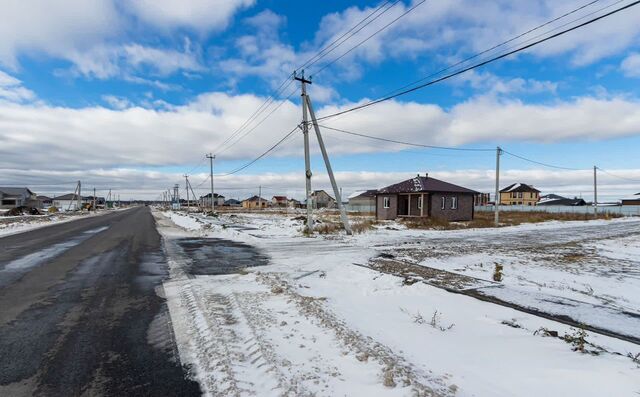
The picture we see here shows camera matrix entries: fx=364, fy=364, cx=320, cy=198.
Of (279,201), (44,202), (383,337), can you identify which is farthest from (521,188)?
(44,202)

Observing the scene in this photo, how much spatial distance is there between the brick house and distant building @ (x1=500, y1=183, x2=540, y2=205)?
220 ft

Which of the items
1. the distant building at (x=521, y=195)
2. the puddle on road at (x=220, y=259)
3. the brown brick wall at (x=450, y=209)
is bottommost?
A: the puddle on road at (x=220, y=259)

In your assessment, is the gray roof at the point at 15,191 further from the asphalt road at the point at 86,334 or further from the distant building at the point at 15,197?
the asphalt road at the point at 86,334

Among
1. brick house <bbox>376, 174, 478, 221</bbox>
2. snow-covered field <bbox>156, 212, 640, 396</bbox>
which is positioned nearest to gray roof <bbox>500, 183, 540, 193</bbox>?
brick house <bbox>376, 174, 478, 221</bbox>

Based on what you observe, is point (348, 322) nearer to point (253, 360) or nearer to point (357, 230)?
point (253, 360)

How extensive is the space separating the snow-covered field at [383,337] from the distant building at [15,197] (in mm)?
104450

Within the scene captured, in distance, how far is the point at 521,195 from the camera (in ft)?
299

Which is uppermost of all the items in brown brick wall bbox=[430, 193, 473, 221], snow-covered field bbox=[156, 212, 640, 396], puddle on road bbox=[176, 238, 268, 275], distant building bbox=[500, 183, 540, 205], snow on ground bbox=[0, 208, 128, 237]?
distant building bbox=[500, 183, 540, 205]

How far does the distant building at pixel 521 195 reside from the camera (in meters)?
90.9

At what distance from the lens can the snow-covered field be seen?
340 cm

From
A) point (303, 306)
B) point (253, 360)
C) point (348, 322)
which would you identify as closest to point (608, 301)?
point (348, 322)

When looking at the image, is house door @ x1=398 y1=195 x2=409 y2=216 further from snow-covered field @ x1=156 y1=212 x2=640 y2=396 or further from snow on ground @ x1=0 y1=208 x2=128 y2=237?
snow on ground @ x1=0 y1=208 x2=128 y2=237

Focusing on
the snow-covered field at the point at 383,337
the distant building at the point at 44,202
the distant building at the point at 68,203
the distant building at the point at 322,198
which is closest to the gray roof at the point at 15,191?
the distant building at the point at 44,202

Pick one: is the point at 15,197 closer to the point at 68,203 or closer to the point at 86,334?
the point at 68,203
